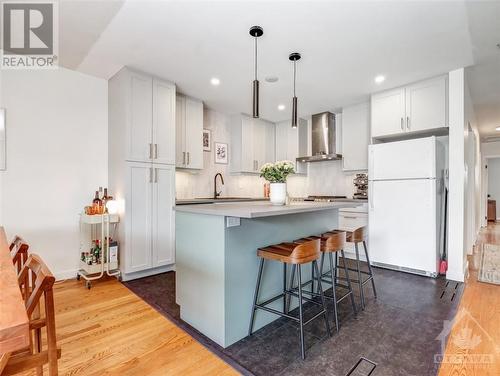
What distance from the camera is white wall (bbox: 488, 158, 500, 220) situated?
919 centimetres

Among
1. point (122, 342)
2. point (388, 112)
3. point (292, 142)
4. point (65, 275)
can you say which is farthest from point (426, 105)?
point (65, 275)

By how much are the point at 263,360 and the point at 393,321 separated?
122 cm

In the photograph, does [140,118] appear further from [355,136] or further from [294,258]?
[355,136]

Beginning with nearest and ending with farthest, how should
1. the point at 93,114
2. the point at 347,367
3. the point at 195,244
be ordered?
the point at 347,367
the point at 195,244
the point at 93,114

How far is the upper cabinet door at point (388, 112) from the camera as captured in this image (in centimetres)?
354

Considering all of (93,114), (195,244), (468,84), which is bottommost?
(195,244)

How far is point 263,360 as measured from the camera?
1672 millimetres

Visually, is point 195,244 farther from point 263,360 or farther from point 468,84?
point 468,84

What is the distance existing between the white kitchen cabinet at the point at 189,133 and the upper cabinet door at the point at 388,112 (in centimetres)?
264

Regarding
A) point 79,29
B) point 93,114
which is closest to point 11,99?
point 93,114

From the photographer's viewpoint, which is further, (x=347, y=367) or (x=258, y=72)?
(x=258, y=72)

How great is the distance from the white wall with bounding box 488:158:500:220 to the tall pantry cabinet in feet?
37.0

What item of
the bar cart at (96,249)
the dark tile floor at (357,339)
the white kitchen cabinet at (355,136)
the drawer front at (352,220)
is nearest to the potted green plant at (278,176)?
the dark tile floor at (357,339)

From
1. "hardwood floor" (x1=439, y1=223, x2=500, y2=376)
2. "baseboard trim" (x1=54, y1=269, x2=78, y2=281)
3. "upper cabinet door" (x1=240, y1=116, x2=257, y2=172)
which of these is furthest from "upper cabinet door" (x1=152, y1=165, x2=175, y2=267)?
"hardwood floor" (x1=439, y1=223, x2=500, y2=376)
